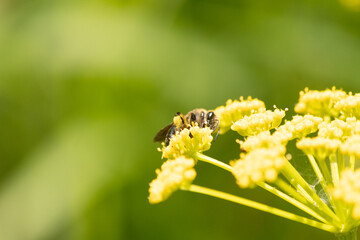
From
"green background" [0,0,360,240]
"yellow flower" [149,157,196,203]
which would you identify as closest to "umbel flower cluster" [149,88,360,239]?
"yellow flower" [149,157,196,203]

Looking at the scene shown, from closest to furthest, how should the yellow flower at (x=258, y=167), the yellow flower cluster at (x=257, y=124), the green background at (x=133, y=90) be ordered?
the yellow flower at (x=258, y=167), the yellow flower cluster at (x=257, y=124), the green background at (x=133, y=90)

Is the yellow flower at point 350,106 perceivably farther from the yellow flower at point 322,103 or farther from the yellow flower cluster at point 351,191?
the yellow flower cluster at point 351,191

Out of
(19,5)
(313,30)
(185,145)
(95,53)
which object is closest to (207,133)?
(185,145)

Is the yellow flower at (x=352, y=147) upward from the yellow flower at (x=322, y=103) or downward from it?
downward

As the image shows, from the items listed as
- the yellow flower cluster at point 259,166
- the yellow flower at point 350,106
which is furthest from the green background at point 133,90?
the yellow flower cluster at point 259,166

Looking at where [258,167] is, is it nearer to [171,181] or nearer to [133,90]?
[171,181]

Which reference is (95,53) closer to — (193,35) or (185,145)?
(193,35)

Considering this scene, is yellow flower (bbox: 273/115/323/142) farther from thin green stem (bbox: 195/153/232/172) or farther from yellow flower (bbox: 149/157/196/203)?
yellow flower (bbox: 149/157/196/203)

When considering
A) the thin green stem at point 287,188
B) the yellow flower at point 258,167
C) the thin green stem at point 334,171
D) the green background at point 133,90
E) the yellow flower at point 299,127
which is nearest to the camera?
the yellow flower at point 258,167

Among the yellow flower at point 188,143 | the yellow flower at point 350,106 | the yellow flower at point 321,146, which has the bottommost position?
the yellow flower at point 321,146
